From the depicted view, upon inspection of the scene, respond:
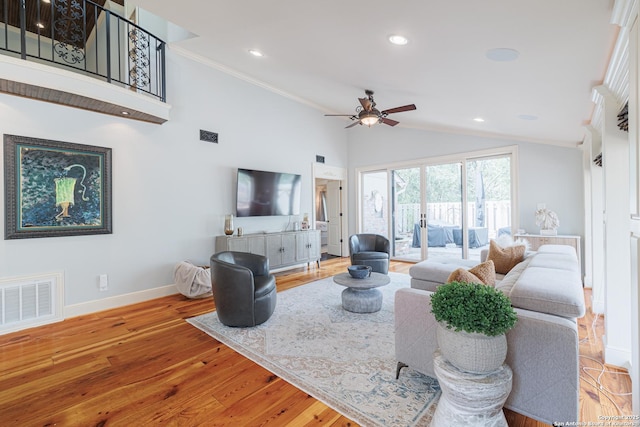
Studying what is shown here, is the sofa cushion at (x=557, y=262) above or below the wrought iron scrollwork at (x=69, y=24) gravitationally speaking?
below

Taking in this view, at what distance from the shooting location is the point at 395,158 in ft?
22.4

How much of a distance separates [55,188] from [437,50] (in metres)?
4.34

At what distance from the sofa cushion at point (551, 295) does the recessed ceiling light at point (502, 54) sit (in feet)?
5.51

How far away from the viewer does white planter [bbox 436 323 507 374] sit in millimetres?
1457

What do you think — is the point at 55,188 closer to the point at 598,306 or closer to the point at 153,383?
the point at 153,383

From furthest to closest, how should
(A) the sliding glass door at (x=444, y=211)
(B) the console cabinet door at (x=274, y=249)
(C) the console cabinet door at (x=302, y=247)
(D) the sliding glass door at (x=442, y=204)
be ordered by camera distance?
(A) the sliding glass door at (x=444, y=211), (C) the console cabinet door at (x=302, y=247), (D) the sliding glass door at (x=442, y=204), (B) the console cabinet door at (x=274, y=249)

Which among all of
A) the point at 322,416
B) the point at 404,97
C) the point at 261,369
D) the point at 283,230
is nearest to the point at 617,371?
the point at 322,416

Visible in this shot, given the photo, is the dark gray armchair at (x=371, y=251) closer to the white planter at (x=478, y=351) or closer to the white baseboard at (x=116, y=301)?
the white baseboard at (x=116, y=301)

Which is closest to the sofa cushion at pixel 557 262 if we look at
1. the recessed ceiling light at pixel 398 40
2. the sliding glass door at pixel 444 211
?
the recessed ceiling light at pixel 398 40

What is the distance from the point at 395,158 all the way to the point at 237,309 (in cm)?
510

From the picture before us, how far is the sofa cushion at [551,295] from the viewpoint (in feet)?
5.34

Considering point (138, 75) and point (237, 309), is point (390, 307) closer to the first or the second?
point (237, 309)

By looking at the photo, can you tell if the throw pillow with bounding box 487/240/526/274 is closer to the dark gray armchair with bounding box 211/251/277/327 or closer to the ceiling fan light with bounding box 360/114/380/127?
the ceiling fan light with bounding box 360/114/380/127

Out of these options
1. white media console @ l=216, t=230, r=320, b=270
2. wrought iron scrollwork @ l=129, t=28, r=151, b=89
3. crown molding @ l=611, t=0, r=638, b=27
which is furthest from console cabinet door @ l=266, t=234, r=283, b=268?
crown molding @ l=611, t=0, r=638, b=27
